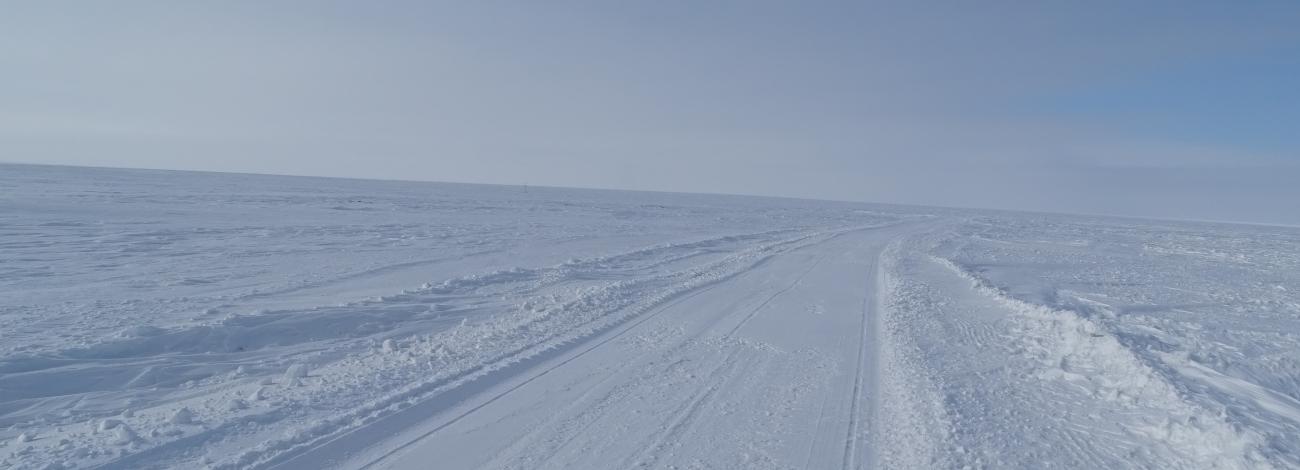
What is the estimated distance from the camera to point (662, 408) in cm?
609

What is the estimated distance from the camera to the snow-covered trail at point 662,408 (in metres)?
4.98

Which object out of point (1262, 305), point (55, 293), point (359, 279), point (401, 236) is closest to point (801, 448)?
point (359, 279)

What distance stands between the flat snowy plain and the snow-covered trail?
33mm

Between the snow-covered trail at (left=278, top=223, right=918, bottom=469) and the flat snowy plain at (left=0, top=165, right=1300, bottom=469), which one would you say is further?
the flat snowy plain at (left=0, top=165, right=1300, bottom=469)

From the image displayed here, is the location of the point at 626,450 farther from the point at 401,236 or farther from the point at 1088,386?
the point at 401,236

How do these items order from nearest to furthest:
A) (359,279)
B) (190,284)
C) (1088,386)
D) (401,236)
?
(1088,386) < (190,284) < (359,279) < (401,236)

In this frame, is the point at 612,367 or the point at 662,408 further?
the point at 612,367

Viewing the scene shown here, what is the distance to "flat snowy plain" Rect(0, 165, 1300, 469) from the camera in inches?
204

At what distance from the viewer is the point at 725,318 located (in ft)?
34.6

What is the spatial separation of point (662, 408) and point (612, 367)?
1537 millimetres

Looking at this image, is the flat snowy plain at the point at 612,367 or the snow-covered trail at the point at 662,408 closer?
the snow-covered trail at the point at 662,408

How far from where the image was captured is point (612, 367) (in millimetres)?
7520

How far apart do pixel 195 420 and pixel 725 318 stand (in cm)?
710

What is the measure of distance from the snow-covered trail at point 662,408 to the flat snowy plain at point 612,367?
0.03 m
